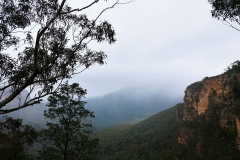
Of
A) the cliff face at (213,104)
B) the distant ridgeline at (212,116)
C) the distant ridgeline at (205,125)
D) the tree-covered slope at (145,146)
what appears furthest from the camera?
the tree-covered slope at (145,146)

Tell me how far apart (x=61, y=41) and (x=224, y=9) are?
26.3ft

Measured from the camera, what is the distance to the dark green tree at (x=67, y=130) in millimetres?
11078

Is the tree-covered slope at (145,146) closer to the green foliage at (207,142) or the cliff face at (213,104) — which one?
the green foliage at (207,142)

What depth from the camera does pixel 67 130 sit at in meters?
11.5

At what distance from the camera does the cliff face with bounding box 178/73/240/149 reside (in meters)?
29.0

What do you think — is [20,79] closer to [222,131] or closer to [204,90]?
[222,131]

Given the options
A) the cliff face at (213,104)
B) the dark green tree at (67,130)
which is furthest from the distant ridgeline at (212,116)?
the dark green tree at (67,130)

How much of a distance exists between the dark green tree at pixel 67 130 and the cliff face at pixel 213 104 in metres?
23.2

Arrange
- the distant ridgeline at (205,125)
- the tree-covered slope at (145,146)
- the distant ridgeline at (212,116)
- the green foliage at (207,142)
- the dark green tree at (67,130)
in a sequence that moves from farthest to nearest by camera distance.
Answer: the tree-covered slope at (145,146), the distant ridgeline at (205,125), the distant ridgeline at (212,116), the green foliage at (207,142), the dark green tree at (67,130)

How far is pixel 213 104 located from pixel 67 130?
31113 millimetres

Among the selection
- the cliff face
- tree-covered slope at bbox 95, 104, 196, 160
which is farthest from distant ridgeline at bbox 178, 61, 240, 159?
tree-covered slope at bbox 95, 104, 196, 160

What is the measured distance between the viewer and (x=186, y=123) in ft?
132

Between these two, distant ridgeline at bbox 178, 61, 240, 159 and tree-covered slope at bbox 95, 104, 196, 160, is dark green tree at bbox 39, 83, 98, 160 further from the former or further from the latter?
tree-covered slope at bbox 95, 104, 196, 160

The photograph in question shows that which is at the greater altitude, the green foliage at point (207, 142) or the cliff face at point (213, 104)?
the cliff face at point (213, 104)
